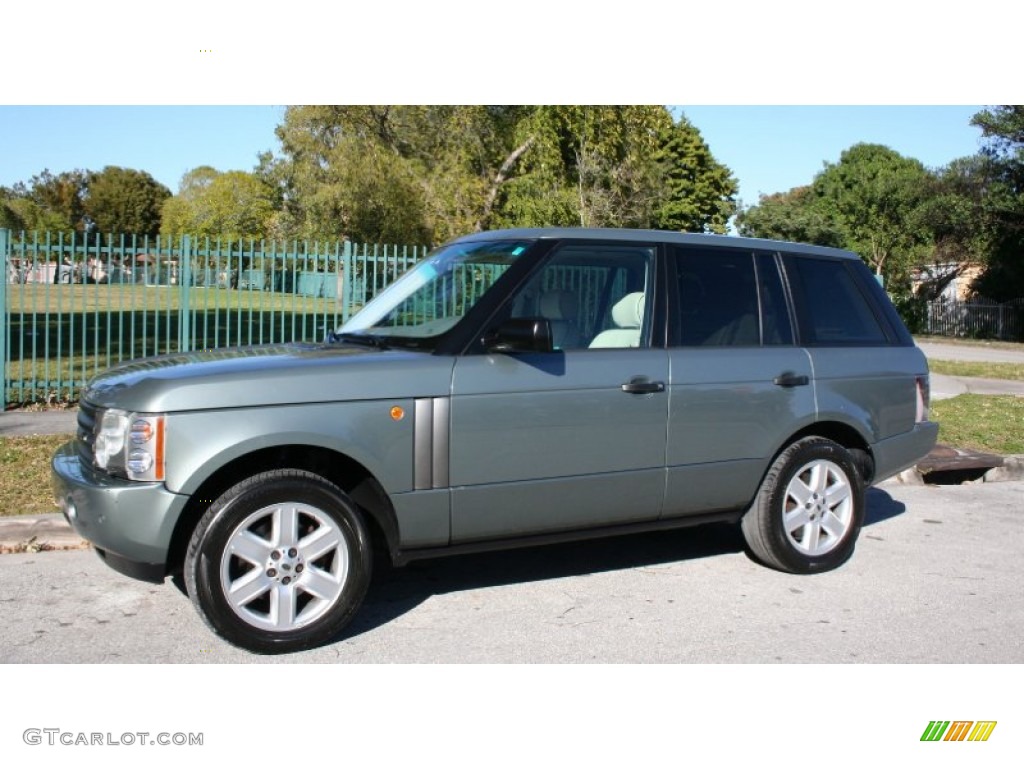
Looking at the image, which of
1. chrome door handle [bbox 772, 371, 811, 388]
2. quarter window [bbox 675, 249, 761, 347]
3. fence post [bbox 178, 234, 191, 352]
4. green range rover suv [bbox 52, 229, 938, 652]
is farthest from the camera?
fence post [bbox 178, 234, 191, 352]

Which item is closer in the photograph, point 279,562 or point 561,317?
point 279,562

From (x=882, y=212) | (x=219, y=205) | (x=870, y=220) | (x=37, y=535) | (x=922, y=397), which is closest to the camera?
(x=37, y=535)

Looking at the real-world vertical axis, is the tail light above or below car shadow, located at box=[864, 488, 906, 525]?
above

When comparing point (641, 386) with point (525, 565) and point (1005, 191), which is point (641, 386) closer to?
point (525, 565)

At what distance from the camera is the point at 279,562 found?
4.29 metres

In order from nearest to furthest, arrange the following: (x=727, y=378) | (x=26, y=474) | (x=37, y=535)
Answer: (x=727, y=378) → (x=37, y=535) → (x=26, y=474)

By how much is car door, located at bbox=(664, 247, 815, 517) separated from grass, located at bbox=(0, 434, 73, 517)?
4.11 meters

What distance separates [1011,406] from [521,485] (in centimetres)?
1060

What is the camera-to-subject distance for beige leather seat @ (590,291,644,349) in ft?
17.0

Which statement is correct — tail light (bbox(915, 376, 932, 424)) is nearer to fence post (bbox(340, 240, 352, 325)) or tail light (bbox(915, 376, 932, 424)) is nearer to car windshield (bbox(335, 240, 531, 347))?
car windshield (bbox(335, 240, 531, 347))

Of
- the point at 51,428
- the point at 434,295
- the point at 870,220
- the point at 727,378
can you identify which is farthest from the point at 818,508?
the point at 870,220

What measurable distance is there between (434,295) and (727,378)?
1.67m

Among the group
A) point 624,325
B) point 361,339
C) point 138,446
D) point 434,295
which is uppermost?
point 434,295
